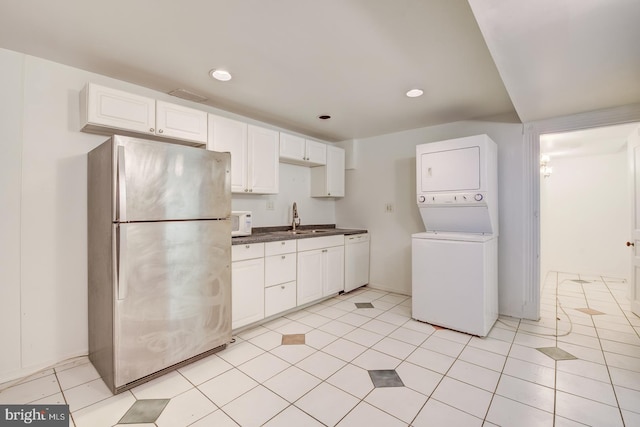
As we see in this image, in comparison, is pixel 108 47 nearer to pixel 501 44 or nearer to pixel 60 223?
pixel 60 223

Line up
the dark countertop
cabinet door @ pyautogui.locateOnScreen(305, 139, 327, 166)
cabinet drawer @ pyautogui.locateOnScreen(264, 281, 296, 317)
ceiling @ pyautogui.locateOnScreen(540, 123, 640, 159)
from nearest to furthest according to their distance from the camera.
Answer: the dark countertop, cabinet drawer @ pyautogui.locateOnScreen(264, 281, 296, 317), ceiling @ pyautogui.locateOnScreen(540, 123, 640, 159), cabinet door @ pyautogui.locateOnScreen(305, 139, 327, 166)

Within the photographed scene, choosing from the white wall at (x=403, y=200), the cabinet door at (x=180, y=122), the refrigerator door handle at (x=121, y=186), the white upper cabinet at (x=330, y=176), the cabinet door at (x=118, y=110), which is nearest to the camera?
the refrigerator door handle at (x=121, y=186)

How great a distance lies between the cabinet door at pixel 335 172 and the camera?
3982 millimetres

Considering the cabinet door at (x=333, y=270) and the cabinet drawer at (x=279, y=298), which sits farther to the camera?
the cabinet door at (x=333, y=270)

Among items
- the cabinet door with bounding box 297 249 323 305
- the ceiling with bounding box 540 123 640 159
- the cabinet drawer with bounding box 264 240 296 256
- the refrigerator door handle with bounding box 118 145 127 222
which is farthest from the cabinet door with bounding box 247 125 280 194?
the ceiling with bounding box 540 123 640 159

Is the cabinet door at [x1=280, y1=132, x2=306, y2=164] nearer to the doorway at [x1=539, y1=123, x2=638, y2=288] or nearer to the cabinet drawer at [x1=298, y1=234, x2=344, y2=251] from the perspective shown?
the cabinet drawer at [x1=298, y1=234, x2=344, y2=251]

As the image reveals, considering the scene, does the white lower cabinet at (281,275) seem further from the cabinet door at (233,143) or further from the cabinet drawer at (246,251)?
the cabinet door at (233,143)

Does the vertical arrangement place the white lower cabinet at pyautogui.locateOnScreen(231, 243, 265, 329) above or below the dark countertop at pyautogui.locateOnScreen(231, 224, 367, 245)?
below

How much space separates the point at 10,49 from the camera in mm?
1878

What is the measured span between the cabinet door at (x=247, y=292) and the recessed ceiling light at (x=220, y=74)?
59.8 inches

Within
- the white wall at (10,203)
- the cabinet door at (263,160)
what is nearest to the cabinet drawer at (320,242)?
the cabinet door at (263,160)

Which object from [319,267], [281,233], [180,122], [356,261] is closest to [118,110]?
[180,122]

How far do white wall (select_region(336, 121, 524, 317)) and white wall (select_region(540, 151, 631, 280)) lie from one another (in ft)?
6.25

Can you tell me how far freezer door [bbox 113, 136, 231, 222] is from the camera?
176 cm
